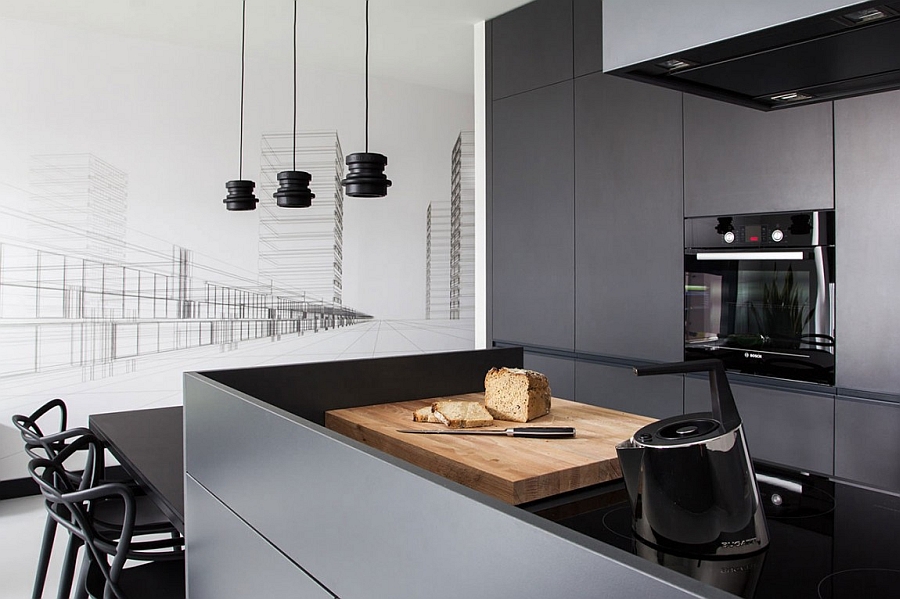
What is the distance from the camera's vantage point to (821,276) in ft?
8.50

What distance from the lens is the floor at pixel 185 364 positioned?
123 inches

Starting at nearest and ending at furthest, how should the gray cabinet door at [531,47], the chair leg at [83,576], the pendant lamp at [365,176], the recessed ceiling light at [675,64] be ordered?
1. the recessed ceiling light at [675,64]
2. the chair leg at [83,576]
3. the pendant lamp at [365,176]
4. the gray cabinet door at [531,47]

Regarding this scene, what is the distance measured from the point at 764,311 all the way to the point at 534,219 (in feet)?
4.54

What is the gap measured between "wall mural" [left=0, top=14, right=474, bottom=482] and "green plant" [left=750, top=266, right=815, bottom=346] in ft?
10.2

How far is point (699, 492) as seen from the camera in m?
0.84

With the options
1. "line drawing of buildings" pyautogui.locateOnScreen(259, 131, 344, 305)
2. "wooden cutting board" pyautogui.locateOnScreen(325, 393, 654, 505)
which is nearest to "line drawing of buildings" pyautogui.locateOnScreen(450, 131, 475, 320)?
"line drawing of buildings" pyautogui.locateOnScreen(259, 131, 344, 305)

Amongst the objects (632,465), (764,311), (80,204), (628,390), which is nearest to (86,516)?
(632,465)

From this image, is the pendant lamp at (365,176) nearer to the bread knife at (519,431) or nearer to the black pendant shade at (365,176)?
the black pendant shade at (365,176)

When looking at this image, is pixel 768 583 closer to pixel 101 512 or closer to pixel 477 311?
pixel 101 512

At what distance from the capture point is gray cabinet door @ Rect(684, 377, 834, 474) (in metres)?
2.60

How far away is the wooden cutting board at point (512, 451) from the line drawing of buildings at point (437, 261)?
389 centimetres

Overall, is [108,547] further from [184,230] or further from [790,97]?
[184,230]

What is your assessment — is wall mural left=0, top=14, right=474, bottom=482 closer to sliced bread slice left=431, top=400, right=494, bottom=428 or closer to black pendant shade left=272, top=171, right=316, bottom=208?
black pendant shade left=272, top=171, right=316, bottom=208

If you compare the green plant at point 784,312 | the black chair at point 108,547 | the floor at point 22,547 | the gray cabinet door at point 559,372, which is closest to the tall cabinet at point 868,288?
the green plant at point 784,312
